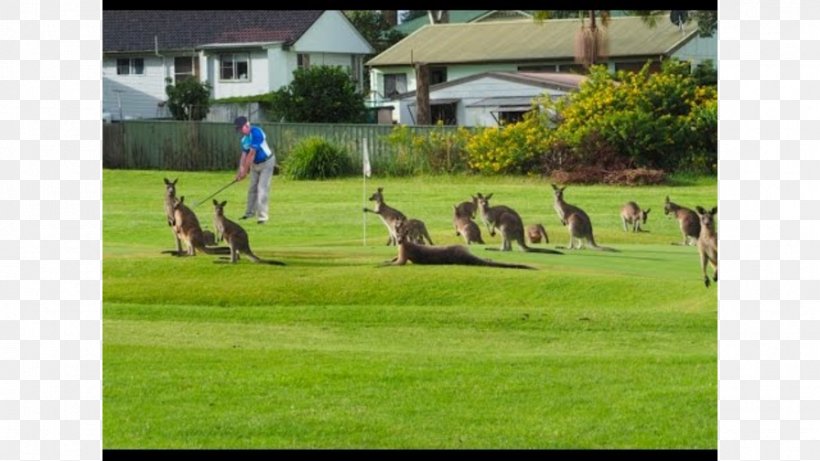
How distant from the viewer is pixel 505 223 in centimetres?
1397

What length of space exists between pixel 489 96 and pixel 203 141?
186cm

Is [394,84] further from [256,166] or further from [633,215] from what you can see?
[633,215]

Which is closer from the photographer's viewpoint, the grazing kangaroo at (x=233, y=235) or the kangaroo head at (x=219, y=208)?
the grazing kangaroo at (x=233, y=235)

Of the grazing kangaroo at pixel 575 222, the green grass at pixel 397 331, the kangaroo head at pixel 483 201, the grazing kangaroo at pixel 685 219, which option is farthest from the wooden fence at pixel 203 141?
the grazing kangaroo at pixel 685 219

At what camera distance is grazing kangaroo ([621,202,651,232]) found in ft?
46.1

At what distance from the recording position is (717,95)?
44.1ft

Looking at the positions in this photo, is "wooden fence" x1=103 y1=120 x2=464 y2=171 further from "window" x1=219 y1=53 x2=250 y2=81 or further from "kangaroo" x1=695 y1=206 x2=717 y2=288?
"kangaroo" x1=695 y1=206 x2=717 y2=288

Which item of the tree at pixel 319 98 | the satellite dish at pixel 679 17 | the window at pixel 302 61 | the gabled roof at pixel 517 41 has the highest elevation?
the satellite dish at pixel 679 17

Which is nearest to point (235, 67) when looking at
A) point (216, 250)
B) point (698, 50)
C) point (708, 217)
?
point (216, 250)

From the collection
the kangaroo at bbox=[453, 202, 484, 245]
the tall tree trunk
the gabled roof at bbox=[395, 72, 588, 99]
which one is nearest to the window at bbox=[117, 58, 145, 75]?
the gabled roof at bbox=[395, 72, 588, 99]

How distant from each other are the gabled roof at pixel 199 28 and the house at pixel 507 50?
646 mm

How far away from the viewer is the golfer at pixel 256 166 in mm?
14133

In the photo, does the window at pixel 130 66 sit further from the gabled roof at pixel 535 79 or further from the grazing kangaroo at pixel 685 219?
the grazing kangaroo at pixel 685 219

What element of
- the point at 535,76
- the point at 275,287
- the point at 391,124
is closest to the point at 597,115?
the point at 535,76
